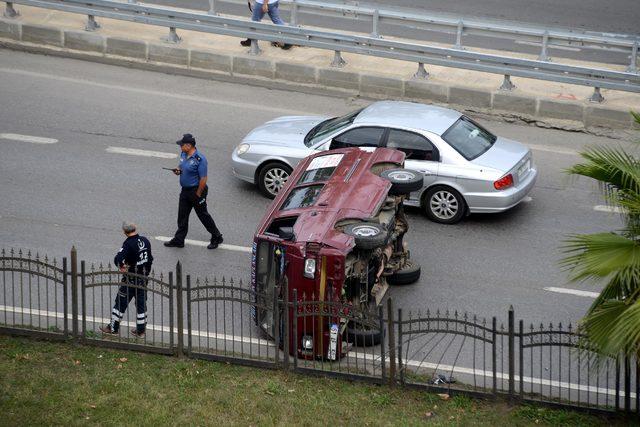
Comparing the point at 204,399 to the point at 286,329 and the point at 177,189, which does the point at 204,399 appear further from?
the point at 177,189

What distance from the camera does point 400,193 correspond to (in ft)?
44.5

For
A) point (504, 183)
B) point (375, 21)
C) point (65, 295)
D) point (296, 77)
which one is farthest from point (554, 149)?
point (65, 295)

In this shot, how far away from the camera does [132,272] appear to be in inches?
499

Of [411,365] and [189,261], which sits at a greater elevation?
[189,261]

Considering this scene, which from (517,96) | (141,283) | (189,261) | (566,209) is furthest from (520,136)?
(141,283)

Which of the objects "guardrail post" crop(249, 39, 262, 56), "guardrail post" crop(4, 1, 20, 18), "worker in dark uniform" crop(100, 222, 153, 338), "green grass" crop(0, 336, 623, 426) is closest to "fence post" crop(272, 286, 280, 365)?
"green grass" crop(0, 336, 623, 426)

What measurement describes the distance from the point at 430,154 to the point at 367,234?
3.69m

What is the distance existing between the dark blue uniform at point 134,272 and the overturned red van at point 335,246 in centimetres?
127

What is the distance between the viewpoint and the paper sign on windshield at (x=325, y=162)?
14.2 m

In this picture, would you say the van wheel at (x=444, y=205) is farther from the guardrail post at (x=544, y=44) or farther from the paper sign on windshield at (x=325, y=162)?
the guardrail post at (x=544, y=44)

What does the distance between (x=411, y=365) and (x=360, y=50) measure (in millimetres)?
9630

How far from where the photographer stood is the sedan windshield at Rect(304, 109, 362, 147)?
16.0 metres

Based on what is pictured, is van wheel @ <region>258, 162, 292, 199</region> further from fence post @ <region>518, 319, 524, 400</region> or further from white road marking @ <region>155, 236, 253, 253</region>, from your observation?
fence post @ <region>518, 319, 524, 400</region>

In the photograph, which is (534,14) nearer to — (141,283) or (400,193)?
(400,193)
